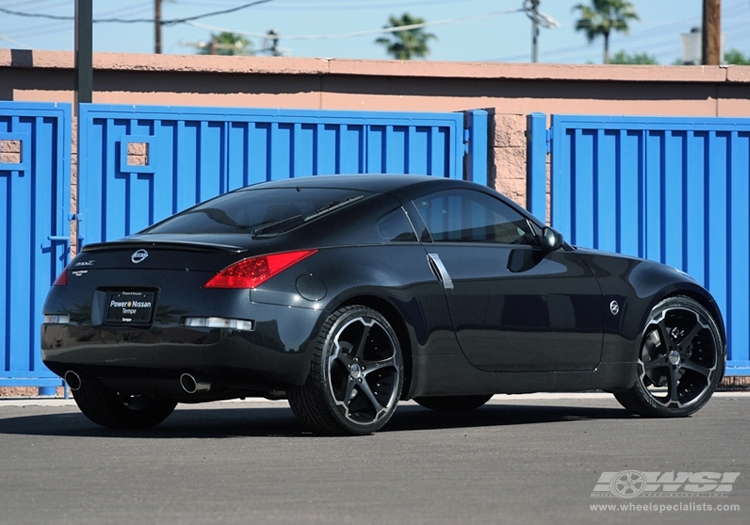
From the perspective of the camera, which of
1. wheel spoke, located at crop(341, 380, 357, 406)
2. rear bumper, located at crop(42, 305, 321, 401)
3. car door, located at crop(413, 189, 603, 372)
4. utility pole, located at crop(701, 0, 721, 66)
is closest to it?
rear bumper, located at crop(42, 305, 321, 401)

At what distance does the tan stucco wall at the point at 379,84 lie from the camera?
1360cm

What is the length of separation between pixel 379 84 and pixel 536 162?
9.64 ft

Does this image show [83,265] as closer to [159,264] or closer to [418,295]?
[159,264]

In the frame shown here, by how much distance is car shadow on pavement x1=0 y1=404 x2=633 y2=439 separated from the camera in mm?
8062

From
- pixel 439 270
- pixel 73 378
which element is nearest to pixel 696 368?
pixel 439 270

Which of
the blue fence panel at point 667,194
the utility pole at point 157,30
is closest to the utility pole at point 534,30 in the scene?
the utility pole at point 157,30

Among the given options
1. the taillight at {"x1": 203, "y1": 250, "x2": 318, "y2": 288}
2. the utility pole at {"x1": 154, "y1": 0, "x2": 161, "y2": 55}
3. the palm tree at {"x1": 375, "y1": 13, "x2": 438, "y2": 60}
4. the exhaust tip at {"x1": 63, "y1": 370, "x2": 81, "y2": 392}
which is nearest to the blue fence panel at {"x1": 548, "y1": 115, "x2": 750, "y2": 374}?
the taillight at {"x1": 203, "y1": 250, "x2": 318, "y2": 288}

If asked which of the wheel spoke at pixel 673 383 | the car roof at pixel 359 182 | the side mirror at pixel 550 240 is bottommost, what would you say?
the wheel spoke at pixel 673 383

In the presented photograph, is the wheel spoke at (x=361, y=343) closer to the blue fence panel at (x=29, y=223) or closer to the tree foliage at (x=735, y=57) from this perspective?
the blue fence panel at (x=29, y=223)

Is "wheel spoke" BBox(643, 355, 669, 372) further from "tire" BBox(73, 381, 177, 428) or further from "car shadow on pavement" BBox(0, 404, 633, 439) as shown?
"tire" BBox(73, 381, 177, 428)

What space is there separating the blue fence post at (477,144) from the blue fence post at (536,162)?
0.38 m

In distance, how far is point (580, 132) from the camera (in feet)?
39.3

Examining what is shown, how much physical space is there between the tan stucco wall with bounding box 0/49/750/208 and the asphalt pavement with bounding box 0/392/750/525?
5316 mm

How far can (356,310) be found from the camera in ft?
24.3
